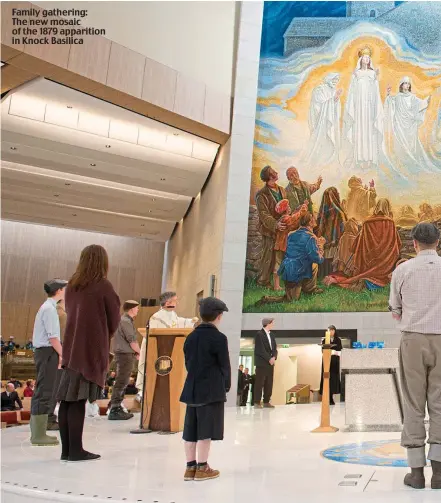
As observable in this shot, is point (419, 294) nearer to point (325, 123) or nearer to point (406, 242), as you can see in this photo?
point (406, 242)

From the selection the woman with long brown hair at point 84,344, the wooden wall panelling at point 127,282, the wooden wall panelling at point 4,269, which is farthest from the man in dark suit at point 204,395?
the wooden wall panelling at point 127,282

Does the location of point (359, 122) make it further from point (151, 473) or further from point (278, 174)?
point (151, 473)

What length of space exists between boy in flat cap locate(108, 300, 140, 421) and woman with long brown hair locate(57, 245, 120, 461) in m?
2.70

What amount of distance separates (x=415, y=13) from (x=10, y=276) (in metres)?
19.4

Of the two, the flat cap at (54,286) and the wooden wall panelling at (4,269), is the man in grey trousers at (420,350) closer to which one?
the flat cap at (54,286)

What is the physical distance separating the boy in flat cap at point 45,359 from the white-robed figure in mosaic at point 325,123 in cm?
1007

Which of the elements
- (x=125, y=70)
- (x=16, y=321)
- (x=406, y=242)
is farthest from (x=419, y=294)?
(x=16, y=321)

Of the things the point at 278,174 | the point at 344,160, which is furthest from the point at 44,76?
the point at 344,160

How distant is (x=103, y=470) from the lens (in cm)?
399

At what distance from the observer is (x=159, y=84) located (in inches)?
462

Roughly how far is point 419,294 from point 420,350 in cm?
36

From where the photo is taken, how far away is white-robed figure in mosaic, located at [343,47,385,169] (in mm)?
14352

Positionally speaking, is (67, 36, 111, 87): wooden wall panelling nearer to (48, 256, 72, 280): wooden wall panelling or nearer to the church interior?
the church interior

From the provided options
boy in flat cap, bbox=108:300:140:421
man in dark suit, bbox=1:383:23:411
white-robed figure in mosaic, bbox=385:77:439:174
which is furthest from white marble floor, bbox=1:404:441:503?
white-robed figure in mosaic, bbox=385:77:439:174
